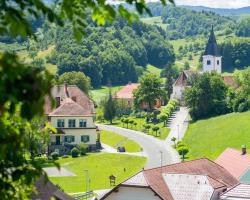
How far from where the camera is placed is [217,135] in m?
Answer: 75.0

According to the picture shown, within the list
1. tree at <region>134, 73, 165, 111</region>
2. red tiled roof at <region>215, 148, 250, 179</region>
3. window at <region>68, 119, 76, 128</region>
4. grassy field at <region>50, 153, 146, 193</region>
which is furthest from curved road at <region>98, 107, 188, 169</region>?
red tiled roof at <region>215, 148, 250, 179</region>

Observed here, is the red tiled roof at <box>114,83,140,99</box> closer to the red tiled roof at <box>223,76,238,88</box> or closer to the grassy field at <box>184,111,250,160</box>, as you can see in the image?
the red tiled roof at <box>223,76,238,88</box>

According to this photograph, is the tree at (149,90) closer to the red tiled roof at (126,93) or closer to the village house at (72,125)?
the red tiled roof at (126,93)

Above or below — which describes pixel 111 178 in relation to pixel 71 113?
below

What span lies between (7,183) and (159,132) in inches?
3067

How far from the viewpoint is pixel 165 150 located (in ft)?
237

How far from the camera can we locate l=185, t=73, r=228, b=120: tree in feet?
287

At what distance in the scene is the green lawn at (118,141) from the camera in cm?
7412

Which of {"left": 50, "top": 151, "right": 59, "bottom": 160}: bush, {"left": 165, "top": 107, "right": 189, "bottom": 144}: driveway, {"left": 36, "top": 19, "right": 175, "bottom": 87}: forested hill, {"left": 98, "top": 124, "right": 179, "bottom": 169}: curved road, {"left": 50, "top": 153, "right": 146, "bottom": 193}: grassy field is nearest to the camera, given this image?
{"left": 50, "top": 153, "right": 146, "bottom": 193}: grassy field

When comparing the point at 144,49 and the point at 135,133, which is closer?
the point at 135,133

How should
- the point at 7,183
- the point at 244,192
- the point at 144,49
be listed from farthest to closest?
the point at 144,49, the point at 244,192, the point at 7,183

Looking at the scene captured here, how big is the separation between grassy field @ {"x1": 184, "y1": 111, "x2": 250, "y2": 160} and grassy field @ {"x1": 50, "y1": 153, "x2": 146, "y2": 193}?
23.6 ft

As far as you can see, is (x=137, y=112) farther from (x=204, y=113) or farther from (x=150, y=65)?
(x=150, y=65)

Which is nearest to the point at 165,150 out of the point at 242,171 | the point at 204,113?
the point at 204,113
